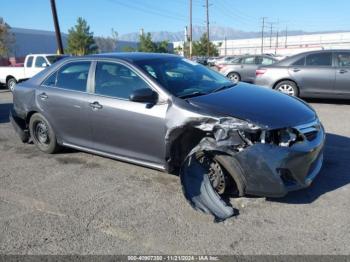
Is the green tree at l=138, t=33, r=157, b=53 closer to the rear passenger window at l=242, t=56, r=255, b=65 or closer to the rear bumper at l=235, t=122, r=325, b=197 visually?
the rear passenger window at l=242, t=56, r=255, b=65

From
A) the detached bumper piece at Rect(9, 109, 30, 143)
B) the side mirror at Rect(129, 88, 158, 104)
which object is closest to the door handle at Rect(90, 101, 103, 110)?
Answer: the side mirror at Rect(129, 88, 158, 104)

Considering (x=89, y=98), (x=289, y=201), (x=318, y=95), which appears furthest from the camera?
(x=318, y=95)

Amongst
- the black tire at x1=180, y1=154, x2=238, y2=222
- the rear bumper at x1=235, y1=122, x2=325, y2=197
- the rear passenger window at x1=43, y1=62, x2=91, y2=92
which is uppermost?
the rear passenger window at x1=43, y1=62, x2=91, y2=92

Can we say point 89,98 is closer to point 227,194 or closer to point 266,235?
point 227,194

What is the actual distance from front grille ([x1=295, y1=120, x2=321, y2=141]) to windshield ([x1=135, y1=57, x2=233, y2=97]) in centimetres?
126

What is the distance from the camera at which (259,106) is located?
431 centimetres

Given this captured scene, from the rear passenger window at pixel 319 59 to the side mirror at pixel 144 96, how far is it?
23.6 ft

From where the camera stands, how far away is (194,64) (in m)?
5.79

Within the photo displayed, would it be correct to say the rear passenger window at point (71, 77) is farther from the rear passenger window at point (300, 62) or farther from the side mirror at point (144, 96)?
the rear passenger window at point (300, 62)

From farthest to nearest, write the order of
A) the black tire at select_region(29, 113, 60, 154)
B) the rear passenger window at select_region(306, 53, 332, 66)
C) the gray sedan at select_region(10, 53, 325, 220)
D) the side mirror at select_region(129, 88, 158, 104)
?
1. the rear passenger window at select_region(306, 53, 332, 66)
2. the black tire at select_region(29, 113, 60, 154)
3. the side mirror at select_region(129, 88, 158, 104)
4. the gray sedan at select_region(10, 53, 325, 220)

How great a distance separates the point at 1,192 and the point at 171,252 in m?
2.63

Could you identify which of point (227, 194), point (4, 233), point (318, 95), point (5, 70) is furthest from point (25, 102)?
point (5, 70)

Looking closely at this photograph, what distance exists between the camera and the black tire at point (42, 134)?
6.12 meters

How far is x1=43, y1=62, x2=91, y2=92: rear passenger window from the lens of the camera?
557 cm
